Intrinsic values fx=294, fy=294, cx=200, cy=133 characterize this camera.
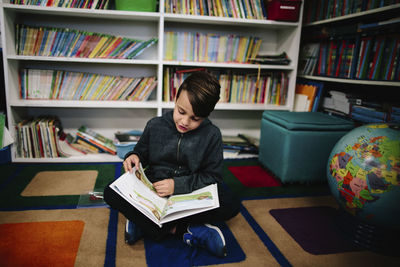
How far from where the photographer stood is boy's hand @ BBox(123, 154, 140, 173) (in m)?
1.24

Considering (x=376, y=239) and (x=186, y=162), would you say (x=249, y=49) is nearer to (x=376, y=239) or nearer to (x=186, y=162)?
(x=186, y=162)

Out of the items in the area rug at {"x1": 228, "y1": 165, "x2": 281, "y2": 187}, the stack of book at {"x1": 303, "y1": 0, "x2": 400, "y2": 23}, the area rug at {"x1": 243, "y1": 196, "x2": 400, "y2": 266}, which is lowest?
the area rug at {"x1": 243, "y1": 196, "x2": 400, "y2": 266}

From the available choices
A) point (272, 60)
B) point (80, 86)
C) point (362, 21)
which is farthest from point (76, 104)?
point (362, 21)

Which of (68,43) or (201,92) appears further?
(68,43)

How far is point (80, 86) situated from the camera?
2395 millimetres

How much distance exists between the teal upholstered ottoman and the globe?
0.52 metres

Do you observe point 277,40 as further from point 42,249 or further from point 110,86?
point 42,249

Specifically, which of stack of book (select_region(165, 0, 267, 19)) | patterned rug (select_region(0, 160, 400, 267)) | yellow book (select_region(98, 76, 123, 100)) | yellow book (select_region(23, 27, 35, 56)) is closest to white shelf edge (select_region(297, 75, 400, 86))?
stack of book (select_region(165, 0, 267, 19))

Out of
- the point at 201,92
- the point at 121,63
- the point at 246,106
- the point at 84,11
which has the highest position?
the point at 84,11

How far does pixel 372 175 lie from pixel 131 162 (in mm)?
1012

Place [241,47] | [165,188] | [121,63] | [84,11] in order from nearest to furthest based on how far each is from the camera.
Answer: [165,188] → [84,11] → [121,63] → [241,47]

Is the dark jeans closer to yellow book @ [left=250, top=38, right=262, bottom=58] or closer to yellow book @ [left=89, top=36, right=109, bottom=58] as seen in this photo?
yellow book @ [left=89, top=36, right=109, bottom=58]

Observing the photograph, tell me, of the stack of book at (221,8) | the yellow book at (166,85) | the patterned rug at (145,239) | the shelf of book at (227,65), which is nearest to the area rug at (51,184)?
the patterned rug at (145,239)

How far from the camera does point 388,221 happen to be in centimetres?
121
